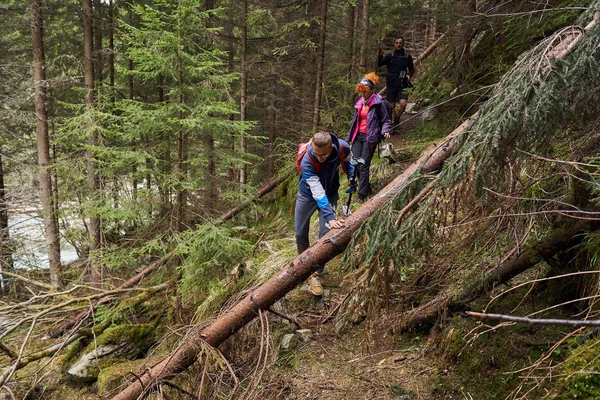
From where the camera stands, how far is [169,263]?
750 cm

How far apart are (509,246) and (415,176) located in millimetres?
1395

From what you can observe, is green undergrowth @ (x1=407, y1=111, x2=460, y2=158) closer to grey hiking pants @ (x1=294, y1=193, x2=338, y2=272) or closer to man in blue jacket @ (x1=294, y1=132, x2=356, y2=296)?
man in blue jacket @ (x1=294, y1=132, x2=356, y2=296)

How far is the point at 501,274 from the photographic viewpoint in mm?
3314

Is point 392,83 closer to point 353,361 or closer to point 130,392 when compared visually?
point 353,361

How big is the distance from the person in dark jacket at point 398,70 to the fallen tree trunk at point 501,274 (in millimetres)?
6573

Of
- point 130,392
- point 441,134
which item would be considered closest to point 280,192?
point 441,134

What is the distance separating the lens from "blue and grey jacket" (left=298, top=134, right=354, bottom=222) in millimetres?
4098

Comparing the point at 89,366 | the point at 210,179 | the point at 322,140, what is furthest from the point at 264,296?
the point at 89,366

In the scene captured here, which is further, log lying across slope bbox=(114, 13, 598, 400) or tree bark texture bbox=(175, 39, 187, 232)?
tree bark texture bbox=(175, 39, 187, 232)

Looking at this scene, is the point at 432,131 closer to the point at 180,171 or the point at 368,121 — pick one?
the point at 368,121

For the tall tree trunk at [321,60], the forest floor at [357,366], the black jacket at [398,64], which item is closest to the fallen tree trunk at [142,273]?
the tall tree trunk at [321,60]

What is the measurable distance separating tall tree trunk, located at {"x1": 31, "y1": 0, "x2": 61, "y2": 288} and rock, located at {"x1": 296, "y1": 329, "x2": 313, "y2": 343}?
25.6 ft

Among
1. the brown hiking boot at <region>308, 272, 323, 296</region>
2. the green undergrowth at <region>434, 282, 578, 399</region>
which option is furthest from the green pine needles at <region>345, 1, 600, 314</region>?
the brown hiking boot at <region>308, 272, 323, 296</region>

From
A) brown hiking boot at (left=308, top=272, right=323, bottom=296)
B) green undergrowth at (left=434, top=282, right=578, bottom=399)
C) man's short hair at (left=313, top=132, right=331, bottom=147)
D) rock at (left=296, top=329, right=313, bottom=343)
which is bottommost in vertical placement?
rock at (left=296, top=329, right=313, bottom=343)
